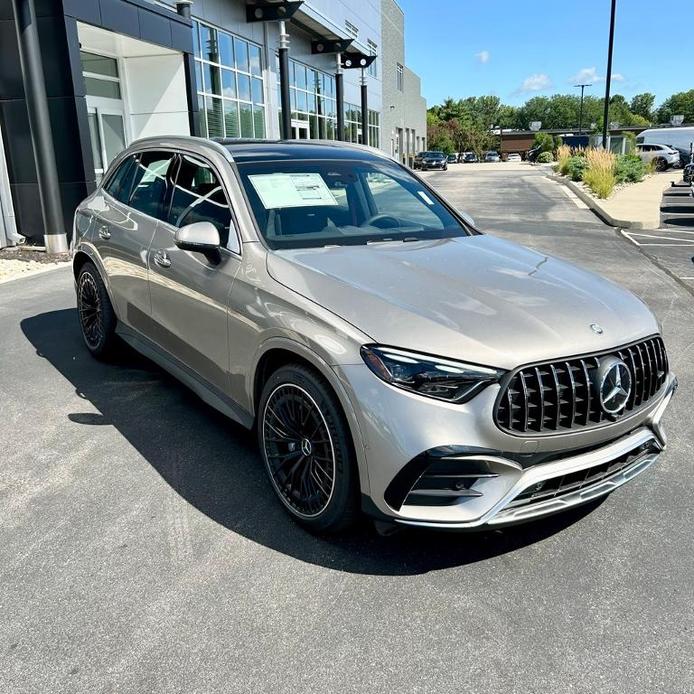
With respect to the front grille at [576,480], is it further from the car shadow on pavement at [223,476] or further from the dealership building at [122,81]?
the dealership building at [122,81]

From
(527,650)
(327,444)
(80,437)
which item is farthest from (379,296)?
(80,437)

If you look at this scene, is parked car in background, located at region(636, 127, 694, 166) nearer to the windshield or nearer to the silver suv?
the windshield

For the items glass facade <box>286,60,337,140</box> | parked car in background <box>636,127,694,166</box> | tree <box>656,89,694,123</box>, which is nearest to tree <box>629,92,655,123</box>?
tree <box>656,89,694,123</box>

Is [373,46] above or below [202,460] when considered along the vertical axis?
above

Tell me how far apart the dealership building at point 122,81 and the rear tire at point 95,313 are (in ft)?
23.1

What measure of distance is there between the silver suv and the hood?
0.04 feet

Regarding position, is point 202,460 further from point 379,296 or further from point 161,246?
point 379,296

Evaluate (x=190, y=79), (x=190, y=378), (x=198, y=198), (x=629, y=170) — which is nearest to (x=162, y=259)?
(x=198, y=198)

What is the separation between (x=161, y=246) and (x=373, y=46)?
41701mm

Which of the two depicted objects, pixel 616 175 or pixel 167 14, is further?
pixel 616 175

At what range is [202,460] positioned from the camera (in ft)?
13.1

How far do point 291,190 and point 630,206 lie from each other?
18.1 metres

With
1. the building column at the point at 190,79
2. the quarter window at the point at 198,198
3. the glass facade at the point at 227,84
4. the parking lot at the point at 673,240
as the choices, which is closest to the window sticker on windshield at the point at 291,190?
the quarter window at the point at 198,198

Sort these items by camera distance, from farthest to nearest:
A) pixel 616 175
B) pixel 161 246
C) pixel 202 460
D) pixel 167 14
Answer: pixel 616 175, pixel 167 14, pixel 161 246, pixel 202 460
